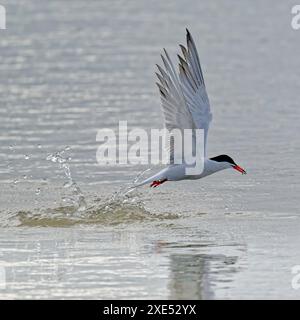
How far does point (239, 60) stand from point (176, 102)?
27.2 ft

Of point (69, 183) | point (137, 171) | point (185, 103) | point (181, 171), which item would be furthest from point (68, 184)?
point (185, 103)

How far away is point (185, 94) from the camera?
36.2ft

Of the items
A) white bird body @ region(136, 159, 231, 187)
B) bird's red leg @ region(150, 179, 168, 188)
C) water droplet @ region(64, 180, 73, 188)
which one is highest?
white bird body @ region(136, 159, 231, 187)

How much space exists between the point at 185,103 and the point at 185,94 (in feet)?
1.07

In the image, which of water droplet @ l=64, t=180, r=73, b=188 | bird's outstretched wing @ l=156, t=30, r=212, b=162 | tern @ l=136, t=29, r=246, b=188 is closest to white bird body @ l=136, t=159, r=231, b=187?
tern @ l=136, t=29, r=246, b=188

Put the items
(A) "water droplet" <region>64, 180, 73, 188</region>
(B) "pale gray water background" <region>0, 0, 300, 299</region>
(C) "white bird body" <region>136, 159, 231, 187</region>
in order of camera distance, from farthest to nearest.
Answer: (A) "water droplet" <region>64, 180, 73, 188</region> < (C) "white bird body" <region>136, 159, 231, 187</region> < (B) "pale gray water background" <region>0, 0, 300, 299</region>

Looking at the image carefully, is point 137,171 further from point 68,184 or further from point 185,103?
point 185,103

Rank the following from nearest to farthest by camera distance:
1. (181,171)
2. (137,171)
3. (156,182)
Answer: (181,171), (156,182), (137,171)

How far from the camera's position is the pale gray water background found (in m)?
8.75

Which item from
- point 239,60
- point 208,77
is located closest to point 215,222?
point 208,77

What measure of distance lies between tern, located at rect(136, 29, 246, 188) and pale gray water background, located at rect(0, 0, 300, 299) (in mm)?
Result: 330

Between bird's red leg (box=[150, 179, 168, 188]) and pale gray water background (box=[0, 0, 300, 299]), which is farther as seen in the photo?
bird's red leg (box=[150, 179, 168, 188])

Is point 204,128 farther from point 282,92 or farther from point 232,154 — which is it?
point 282,92

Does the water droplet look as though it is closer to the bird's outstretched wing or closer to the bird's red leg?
the bird's red leg
